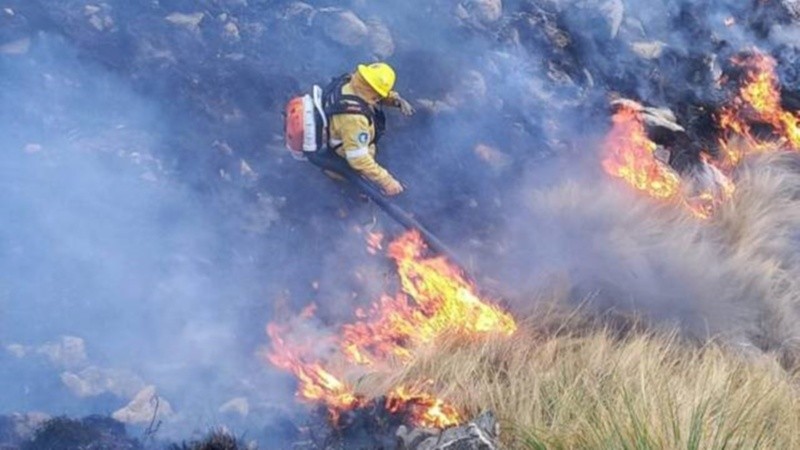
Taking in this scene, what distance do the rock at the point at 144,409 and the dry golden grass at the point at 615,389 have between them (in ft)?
3.95

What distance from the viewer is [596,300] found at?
18.4ft

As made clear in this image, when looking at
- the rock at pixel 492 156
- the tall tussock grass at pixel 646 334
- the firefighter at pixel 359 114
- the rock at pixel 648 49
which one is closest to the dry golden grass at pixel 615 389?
the tall tussock grass at pixel 646 334

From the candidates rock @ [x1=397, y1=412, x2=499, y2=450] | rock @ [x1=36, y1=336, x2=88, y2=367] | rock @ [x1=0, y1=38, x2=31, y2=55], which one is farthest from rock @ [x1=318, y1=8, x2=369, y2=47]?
rock @ [x1=397, y1=412, x2=499, y2=450]

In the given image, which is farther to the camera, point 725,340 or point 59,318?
point 725,340

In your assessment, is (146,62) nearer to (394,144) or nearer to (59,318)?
(394,144)

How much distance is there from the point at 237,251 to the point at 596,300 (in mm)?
2478

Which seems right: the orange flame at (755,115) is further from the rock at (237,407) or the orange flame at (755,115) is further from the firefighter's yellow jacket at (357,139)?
the rock at (237,407)

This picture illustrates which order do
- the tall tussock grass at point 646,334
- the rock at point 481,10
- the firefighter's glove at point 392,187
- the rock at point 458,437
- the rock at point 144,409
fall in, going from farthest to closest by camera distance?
the rock at point 481,10, the firefighter's glove at point 392,187, the rock at point 144,409, the tall tussock grass at point 646,334, the rock at point 458,437

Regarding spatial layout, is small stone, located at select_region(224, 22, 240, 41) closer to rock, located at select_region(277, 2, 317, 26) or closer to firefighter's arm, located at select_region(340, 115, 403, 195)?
rock, located at select_region(277, 2, 317, 26)

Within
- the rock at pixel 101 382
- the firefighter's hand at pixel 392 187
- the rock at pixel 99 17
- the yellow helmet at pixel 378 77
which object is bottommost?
the rock at pixel 101 382

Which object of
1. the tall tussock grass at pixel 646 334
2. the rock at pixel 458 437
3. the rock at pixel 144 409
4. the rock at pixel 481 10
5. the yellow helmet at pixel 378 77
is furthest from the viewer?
Result: the rock at pixel 481 10

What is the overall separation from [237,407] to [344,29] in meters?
4.18

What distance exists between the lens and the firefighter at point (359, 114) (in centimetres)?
574

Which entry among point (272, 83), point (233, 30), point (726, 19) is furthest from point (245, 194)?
point (726, 19)
